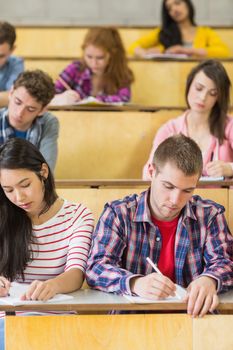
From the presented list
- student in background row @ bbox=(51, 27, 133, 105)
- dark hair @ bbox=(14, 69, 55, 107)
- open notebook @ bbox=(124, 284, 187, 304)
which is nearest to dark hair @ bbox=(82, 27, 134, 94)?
student in background row @ bbox=(51, 27, 133, 105)

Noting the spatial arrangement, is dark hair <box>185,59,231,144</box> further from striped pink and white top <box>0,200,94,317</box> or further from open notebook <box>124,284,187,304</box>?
open notebook <box>124,284,187,304</box>

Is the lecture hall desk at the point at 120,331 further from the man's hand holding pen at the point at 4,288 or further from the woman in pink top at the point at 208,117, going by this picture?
the woman in pink top at the point at 208,117

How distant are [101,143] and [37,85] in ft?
1.07

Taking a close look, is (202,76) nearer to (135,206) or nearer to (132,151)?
(132,151)

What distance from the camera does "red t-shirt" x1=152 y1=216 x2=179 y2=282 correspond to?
1.39 metres

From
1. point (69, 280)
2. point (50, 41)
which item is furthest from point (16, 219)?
point (50, 41)

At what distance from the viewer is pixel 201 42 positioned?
317 centimetres

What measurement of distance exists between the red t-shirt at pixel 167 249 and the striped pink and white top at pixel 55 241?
4.9 inches

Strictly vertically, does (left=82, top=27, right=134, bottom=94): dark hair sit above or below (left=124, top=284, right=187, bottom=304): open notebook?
above

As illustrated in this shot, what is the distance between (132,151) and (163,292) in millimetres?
1067

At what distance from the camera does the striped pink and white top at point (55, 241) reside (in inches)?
55.9

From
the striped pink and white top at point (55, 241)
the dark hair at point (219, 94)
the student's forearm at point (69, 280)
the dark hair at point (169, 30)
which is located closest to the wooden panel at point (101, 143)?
the dark hair at point (219, 94)

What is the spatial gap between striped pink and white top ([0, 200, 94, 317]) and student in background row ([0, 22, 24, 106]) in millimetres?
1213

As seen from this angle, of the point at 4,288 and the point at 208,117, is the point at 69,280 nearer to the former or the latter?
the point at 4,288
